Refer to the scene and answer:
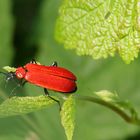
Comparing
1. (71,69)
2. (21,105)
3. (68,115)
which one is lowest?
(71,69)

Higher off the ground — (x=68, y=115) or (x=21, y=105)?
(x=21, y=105)

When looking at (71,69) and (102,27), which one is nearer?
(102,27)

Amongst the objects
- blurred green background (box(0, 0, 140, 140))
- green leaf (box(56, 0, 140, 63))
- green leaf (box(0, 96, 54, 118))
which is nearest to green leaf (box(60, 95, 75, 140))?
green leaf (box(0, 96, 54, 118))

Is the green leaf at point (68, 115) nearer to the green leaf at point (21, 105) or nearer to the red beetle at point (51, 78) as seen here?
the green leaf at point (21, 105)

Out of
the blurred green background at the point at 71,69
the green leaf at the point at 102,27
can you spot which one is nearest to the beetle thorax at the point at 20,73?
the green leaf at the point at 102,27

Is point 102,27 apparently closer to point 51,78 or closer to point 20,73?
point 51,78

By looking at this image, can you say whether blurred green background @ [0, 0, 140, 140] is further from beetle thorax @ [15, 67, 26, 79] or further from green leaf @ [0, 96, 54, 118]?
green leaf @ [0, 96, 54, 118]

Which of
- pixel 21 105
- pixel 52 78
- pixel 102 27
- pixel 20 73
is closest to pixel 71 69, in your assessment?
pixel 20 73
